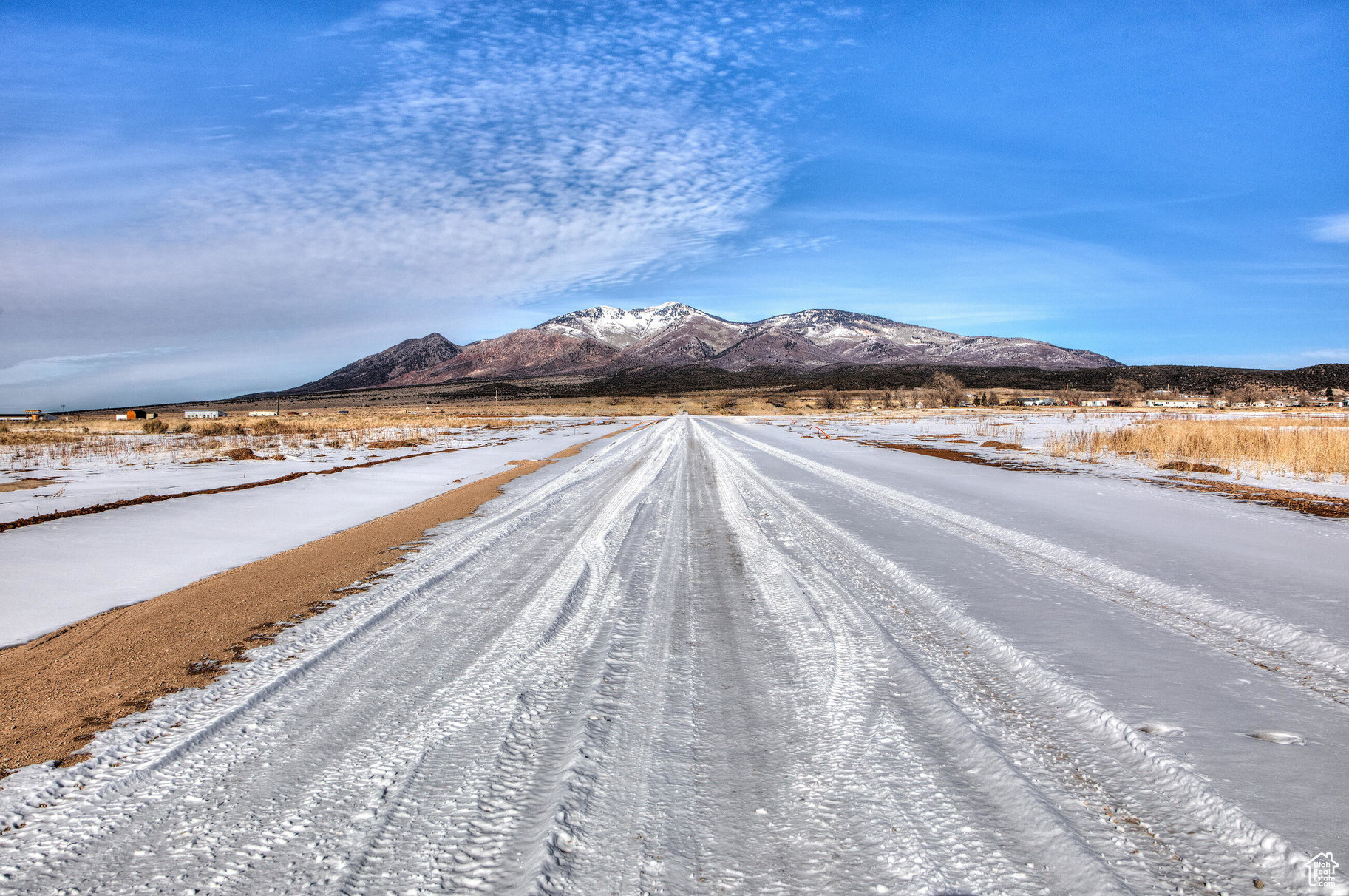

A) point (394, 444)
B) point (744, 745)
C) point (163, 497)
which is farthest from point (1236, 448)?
point (394, 444)

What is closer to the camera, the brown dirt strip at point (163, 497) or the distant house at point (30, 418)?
the brown dirt strip at point (163, 497)

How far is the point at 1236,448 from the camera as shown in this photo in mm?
16000

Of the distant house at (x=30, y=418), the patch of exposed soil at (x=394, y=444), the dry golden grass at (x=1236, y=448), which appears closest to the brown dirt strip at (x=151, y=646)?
the dry golden grass at (x=1236, y=448)

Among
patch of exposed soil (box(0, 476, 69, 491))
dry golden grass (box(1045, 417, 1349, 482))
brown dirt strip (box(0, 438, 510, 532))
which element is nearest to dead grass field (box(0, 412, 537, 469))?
patch of exposed soil (box(0, 476, 69, 491))

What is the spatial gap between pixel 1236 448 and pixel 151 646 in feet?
68.7

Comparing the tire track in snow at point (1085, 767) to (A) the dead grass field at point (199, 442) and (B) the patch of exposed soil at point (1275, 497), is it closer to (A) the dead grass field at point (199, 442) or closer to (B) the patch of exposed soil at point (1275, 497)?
(B) the patch of exposed soil at point (1275, 497)

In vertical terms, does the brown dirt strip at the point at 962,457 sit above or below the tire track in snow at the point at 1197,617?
above

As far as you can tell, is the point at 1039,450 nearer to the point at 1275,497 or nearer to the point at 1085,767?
the point at 1275,497

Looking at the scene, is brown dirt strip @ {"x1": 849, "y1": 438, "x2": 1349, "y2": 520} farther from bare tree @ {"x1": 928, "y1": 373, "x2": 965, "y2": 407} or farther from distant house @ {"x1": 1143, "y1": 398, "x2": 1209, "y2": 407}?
distant house @ {"x1": 1143, "y1": 398, "x2": 1209, "y2": 407}

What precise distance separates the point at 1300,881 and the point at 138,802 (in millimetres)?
3975

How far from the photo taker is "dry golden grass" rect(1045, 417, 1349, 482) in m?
13.5

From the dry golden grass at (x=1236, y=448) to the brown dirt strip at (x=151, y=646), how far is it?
16.2 meters

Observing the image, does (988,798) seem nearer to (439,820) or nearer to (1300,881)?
(1300,881)

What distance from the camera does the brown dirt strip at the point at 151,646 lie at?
3.21 meters
